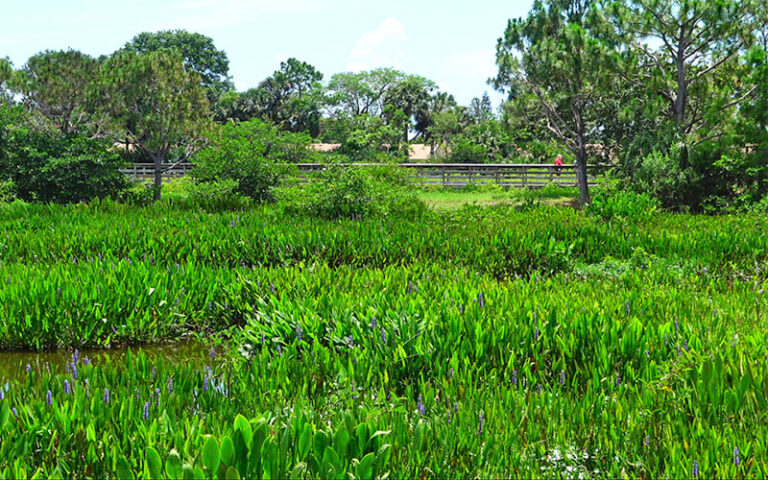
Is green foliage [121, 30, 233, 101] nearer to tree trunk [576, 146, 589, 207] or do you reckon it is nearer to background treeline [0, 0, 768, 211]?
background treeline [0, 0, 768, 211]

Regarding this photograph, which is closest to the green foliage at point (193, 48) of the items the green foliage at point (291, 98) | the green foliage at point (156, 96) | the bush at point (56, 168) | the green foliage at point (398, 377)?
the green foliage at point (291, 98)

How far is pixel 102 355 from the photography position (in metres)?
5.73

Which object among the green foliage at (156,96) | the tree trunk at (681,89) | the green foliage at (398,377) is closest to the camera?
the green foliage at (398,377)

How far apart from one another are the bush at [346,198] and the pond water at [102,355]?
7.33 m

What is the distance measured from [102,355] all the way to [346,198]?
8.28 m

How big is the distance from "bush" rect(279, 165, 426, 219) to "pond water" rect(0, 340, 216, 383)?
7.33 metres

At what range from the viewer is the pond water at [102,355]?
5410 mm

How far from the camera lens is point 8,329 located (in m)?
5.71

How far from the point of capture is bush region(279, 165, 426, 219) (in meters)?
13.5

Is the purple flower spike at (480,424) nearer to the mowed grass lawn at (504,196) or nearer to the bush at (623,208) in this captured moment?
the bush at (623,208)

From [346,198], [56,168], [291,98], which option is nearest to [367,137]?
[291,98]

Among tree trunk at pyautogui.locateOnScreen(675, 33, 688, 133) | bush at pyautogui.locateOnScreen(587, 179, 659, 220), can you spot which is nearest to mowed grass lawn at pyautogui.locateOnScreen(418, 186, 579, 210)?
tree trunk at pyautogui.locateOnScreen(675, 33, 688, 133)

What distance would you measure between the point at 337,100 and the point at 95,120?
89.9 feet

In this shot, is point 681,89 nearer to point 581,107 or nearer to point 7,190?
point 581,107
